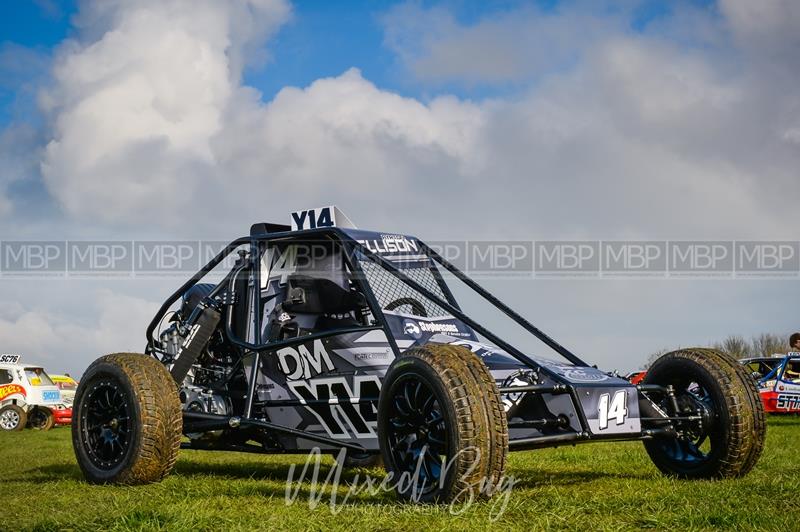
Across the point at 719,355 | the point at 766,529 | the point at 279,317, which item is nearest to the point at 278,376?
the point at 279,317

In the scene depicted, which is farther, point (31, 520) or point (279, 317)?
point (279, 317)

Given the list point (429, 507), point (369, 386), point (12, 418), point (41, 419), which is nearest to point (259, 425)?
point (369, 386)

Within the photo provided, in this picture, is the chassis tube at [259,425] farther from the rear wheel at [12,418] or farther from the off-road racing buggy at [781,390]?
the rear wheel at [12,418]

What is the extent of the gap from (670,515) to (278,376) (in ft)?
11.0

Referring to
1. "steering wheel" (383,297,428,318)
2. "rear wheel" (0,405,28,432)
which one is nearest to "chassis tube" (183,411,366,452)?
"steering wheel" (383,297,428,318)

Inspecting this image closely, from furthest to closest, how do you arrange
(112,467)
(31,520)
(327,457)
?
(327,457), (112,467), (31,520)

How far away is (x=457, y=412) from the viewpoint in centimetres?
462

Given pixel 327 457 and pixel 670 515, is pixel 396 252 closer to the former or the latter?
pixel 670 515

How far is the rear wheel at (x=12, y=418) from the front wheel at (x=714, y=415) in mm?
19114

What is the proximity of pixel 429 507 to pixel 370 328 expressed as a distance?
1.71 m

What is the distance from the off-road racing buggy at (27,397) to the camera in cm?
2177

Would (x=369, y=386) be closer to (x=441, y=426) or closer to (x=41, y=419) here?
(x=441, y=426)

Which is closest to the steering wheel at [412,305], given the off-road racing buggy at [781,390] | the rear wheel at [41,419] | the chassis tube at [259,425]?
the chassis tube at [259,425]

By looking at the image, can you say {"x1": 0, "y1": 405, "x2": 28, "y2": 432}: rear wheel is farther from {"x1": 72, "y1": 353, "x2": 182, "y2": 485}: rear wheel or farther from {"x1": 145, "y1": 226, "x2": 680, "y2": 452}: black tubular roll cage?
{"x1": 72, "y1": 353, "x2": 182, "y2": 485}: rear wheel
